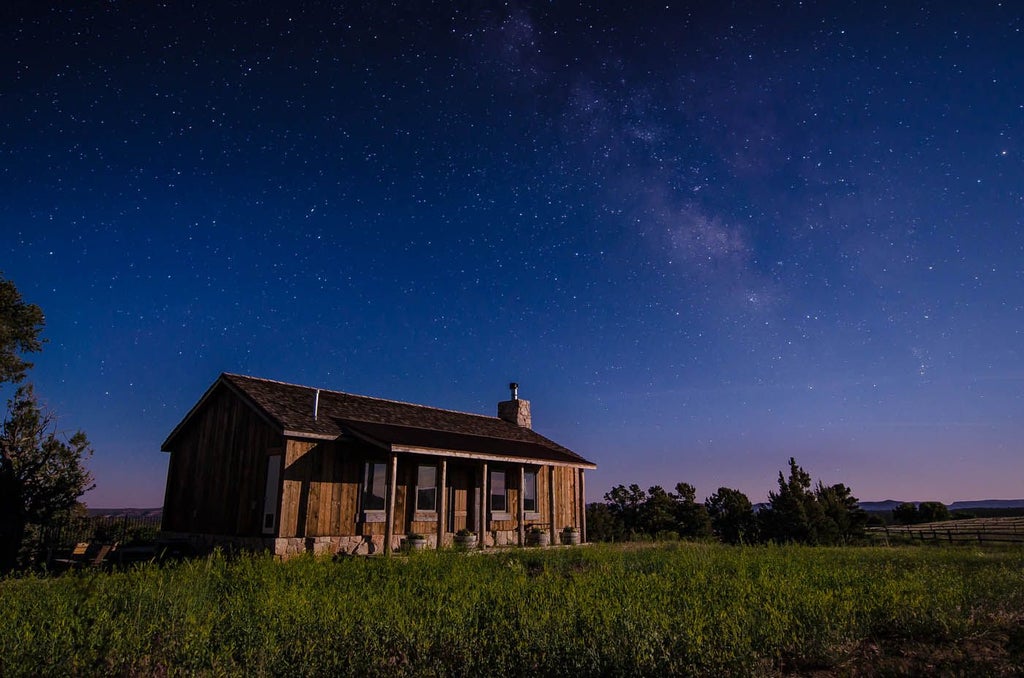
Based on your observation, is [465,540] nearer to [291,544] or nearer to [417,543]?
[417,543]

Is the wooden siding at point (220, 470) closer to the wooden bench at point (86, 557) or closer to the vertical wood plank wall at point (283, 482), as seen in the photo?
the vertical wood plank wall at point (283, 482)

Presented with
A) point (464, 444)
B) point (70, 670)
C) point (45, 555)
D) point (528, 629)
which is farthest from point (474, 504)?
point (70, 670)

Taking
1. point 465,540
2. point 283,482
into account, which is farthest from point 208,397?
point 465,540

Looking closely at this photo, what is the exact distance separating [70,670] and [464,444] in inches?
542

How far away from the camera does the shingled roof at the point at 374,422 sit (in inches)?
635

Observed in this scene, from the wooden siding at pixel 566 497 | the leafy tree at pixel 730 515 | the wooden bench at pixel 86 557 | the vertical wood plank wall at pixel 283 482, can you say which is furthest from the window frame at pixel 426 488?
the leafy tree at pixel 730 515

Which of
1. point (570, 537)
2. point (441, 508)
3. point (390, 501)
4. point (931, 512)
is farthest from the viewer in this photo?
point (931, 512)

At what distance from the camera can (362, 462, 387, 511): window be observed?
17250mm

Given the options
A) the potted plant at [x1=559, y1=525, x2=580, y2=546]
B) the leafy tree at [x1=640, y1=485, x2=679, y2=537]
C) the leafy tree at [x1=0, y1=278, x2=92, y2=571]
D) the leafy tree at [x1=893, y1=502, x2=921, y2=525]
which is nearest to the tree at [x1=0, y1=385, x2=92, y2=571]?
the leafy tree at [x1=0, y1=278, x2=92, y2=571]

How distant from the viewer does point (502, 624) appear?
660 cm

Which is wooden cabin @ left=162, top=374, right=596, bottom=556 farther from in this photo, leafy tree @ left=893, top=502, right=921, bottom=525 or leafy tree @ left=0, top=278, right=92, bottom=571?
leafy tree @ left=893, top=502, right=921, bottom=525

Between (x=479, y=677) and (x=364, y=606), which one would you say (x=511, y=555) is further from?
(x=479, y=677)

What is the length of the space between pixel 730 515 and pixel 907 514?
39697 millimetres

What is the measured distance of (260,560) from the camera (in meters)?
10.7
